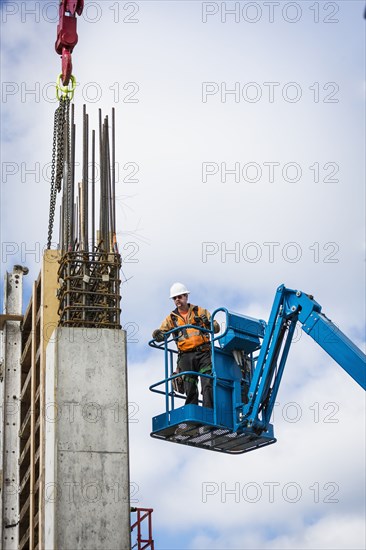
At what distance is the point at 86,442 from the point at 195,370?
7.95 ft

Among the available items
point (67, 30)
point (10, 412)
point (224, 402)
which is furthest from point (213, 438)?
point (67, 30)

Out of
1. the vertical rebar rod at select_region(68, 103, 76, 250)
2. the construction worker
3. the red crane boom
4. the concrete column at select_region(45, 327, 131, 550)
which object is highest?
the red crane boom

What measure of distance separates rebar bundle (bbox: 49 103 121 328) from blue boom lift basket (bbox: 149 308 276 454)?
3.87ft

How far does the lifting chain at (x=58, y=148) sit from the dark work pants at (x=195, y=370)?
354cm

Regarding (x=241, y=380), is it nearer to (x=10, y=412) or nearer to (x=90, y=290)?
(x=90, y=290)

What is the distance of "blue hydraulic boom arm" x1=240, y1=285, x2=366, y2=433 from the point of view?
15.8m

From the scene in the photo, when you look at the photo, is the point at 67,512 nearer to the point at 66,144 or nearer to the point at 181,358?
the point at 181,358

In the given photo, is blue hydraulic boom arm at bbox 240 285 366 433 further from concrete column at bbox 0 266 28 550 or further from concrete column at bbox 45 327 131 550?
concrete column at bbox 0 266 28 550

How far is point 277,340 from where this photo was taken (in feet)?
53.9

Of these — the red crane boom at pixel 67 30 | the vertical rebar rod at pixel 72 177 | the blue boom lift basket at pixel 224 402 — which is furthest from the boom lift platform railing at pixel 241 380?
the red crane boom at pixel 67 30

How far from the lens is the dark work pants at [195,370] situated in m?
16.5

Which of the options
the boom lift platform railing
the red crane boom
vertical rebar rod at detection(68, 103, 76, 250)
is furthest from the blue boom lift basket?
the red crane boom

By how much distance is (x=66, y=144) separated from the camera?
741 inches

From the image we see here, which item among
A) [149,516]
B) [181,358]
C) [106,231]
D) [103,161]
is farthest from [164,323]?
[149,516]
